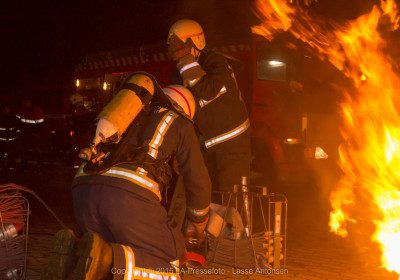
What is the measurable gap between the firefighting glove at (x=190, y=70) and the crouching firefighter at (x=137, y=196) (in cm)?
124

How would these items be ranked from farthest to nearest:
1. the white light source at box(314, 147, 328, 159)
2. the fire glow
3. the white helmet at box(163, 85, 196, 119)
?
1. the white light source at box(314, 147, 328, 159)
2. the fire glow
3. the white helmet at box(163, 85, 196, 119)

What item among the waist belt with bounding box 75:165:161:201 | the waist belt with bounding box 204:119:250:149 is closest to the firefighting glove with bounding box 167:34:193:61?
the waist belt with bounding box 204:119:250:149

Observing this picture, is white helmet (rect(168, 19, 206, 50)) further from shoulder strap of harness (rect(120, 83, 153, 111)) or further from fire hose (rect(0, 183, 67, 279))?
fire hose (rect(0, 183, 67, 279))

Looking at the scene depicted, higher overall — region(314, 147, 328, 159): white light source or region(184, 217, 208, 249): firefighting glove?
region(314, 147, 328, 159): white light source

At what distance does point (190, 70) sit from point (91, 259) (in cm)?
229

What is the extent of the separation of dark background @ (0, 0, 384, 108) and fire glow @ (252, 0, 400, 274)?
0.54 m

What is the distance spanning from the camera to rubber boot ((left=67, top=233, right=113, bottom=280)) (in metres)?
2.65

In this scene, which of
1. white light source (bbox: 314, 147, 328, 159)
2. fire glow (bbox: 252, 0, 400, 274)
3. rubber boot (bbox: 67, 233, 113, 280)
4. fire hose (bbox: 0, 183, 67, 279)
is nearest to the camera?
rubber boot (bbox: 67, 233, 113, 280)

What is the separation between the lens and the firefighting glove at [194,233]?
3.45 m

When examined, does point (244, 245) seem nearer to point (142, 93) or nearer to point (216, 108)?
point (216, 108)

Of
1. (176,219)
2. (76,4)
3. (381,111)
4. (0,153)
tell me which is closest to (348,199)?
(381,111)

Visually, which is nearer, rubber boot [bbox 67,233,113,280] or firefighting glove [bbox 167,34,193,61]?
rubber boot [bbox 67,233,113,280]

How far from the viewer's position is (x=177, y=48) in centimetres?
472

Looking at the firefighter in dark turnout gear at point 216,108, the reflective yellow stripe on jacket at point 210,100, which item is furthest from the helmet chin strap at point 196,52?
the reflective yellow stripe on jacket at point 210,100
